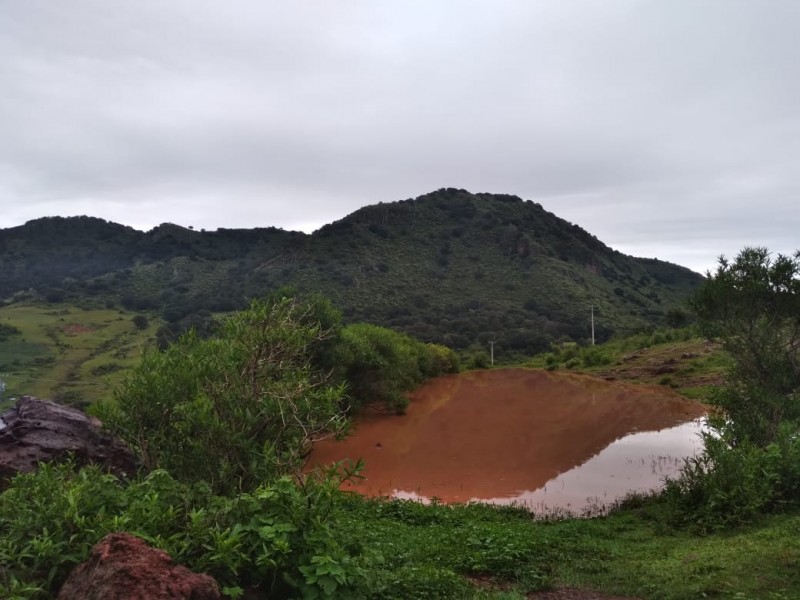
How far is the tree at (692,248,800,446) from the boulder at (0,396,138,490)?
1168 cm

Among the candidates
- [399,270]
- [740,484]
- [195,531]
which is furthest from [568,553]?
[399,270]

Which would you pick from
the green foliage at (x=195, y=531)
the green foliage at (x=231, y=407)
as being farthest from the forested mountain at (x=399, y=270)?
the green foliage at (x=195, y=531)

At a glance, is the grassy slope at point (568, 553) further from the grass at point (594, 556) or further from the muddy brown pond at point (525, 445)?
the muddy brown pond at point (525, 445)

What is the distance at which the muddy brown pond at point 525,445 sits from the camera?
15.6 meters

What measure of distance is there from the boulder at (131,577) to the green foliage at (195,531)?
0.16 m

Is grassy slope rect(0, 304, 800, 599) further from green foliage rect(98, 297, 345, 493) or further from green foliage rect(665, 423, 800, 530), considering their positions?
green foliage rect(98, 297, 345, 493)

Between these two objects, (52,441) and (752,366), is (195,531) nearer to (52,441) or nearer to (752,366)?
(52,441)

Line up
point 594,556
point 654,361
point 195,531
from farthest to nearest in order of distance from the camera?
point 654,361
point 594,556
point 195,531

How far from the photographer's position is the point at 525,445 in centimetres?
2103

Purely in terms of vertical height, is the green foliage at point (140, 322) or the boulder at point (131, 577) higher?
the green foliage at point (140, 322)

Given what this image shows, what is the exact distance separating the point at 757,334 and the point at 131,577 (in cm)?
1320

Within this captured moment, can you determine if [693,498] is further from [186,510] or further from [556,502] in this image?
[186,510]

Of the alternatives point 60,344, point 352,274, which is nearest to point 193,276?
point 352,274

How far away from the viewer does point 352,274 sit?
2879 inches
